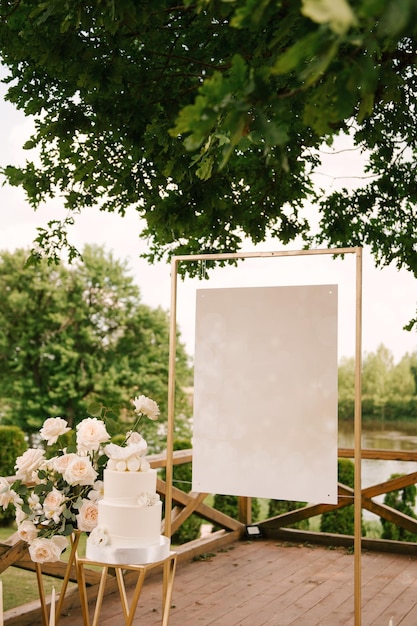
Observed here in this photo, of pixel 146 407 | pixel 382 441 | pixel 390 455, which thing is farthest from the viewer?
pixel 382 441

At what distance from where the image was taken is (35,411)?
63.1 feet

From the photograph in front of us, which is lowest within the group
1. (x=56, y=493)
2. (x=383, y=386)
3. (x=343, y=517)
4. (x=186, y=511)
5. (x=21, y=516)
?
(x=343, y=517)

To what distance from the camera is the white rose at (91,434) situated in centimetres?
310

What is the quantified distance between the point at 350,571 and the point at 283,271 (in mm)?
2515

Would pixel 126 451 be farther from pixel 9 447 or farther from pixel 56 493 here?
pixel 9 447

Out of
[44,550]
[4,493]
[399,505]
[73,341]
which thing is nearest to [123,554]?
[44,550]

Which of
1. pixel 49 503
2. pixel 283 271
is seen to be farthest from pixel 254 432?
pixel 49 503

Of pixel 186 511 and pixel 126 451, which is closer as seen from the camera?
pixel 126 451

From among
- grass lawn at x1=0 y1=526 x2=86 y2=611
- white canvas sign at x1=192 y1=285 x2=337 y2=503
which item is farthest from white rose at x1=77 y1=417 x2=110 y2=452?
grass lawn at x1=0 y1=526 x2=86 y2=611

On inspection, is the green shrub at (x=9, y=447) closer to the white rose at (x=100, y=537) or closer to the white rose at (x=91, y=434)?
the white rose at (x=91, y=434)

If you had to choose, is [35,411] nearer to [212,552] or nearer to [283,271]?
[212,552]

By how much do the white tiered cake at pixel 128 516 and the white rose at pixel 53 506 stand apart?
16 centimetres

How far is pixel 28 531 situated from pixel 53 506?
0.14 meters

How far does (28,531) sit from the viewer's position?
9.93ft
